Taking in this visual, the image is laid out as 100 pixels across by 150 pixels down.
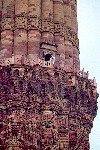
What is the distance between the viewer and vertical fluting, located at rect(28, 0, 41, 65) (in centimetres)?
2919

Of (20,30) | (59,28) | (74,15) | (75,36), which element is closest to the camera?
(20,30)

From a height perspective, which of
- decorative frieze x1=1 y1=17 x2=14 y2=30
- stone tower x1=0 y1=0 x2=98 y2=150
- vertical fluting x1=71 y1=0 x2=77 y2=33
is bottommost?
stone tower x1=0 y1=0 x2=98 y2=150

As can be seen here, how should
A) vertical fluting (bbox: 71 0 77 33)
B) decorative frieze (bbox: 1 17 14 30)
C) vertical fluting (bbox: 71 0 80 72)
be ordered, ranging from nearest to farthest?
decorative frieze (bbox: 1 17 14 30) < vertical fluting (bbox: 71 0 80 72) < vertical fluting (bbox: 71 0 77 33)

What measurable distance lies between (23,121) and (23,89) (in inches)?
61.2

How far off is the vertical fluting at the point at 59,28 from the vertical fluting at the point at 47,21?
0.28m

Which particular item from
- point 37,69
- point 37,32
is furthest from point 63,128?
point 37,32

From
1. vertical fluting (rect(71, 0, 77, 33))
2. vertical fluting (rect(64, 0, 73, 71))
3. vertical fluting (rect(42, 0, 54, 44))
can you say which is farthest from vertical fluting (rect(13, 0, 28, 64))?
vertical fluting (rect(71, 0, 77, 33))

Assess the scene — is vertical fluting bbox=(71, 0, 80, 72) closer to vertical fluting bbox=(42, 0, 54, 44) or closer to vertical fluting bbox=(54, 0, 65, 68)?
vertical fluting bbox=(54, 0, 65, 68)

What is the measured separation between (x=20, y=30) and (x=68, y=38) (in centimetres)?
247

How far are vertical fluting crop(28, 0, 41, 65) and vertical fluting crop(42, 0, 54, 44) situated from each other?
0.25 metres

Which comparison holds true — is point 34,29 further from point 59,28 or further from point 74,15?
point 74,15

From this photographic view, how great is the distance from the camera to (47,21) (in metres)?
30.3

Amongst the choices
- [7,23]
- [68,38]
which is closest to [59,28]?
[68,38]

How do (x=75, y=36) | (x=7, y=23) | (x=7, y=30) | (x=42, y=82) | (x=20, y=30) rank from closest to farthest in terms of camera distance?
(x=42, y=82), (x=20, y=30), (x=7, y=30), (x=7, y=23), (x=75, y=36)
